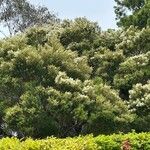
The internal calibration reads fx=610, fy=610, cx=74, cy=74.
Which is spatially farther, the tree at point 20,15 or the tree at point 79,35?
the tree at point 20,15

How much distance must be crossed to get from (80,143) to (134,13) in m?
28.1

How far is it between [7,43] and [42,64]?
3.02 m

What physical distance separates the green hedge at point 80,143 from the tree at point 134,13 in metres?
18.4

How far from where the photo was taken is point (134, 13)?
42.5 meters

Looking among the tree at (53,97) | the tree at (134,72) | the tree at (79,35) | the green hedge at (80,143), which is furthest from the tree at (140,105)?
the green hedge at (80,143)

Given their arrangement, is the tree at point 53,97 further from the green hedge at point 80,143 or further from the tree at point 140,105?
the green hedge at point 80,143

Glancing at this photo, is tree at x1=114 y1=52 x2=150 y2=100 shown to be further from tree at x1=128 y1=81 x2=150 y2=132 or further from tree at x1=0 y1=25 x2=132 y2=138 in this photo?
tree at x1=0 y1=25 x2=132 y2=138

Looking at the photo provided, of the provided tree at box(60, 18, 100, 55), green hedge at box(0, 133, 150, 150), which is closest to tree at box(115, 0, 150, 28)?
tree at box(60, 18, 100, 55)

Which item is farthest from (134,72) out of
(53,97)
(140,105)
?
(53,97)

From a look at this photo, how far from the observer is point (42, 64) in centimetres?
2777

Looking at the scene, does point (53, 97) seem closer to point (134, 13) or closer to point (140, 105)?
point (140, 105)

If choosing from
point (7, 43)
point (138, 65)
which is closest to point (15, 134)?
point (7, 43)

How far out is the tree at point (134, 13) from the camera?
3862cm

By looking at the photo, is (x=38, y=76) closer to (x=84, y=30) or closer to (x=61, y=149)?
(x=84, y=30)
